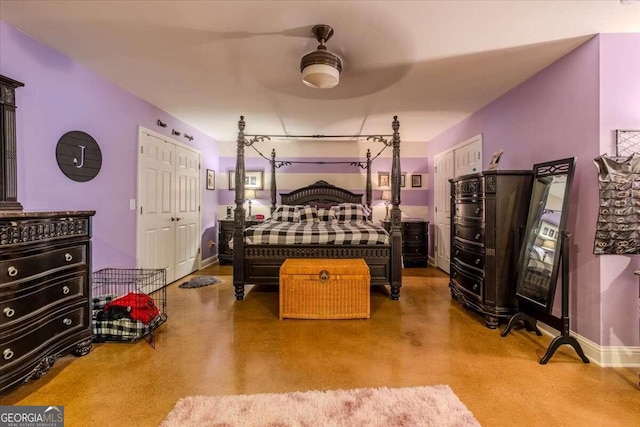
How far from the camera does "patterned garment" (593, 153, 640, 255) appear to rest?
2.11m

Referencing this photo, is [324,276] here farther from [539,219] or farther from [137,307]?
[539,219]

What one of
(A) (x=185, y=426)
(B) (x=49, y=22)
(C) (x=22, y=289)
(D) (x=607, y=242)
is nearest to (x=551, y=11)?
(D) (x=607, y=242)

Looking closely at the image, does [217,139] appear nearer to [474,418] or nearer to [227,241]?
[227,241]

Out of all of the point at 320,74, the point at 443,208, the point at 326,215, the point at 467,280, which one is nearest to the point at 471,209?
the point at 467,280

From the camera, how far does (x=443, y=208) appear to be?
17.0 ft

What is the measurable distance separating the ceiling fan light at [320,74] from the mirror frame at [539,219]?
1968 millimetres

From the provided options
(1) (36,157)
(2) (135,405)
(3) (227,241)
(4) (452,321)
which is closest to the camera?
(2) (135,405)

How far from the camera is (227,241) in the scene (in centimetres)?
545

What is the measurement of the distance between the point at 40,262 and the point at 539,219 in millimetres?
3768

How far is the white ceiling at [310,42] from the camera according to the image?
6.35 feet

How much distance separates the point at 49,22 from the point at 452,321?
13.8 ft

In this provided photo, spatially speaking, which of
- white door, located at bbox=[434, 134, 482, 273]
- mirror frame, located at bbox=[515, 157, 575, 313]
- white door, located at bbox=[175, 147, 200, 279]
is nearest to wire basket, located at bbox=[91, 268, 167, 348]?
white door, located at bbox=[175, 147, 200, 279]

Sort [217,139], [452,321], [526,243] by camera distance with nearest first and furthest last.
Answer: [526,243] < [452,321] < [217,139]

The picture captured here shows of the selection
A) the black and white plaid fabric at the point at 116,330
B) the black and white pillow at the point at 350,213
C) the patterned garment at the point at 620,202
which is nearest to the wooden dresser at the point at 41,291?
the black and white plaid fabric at the point at 116,330
